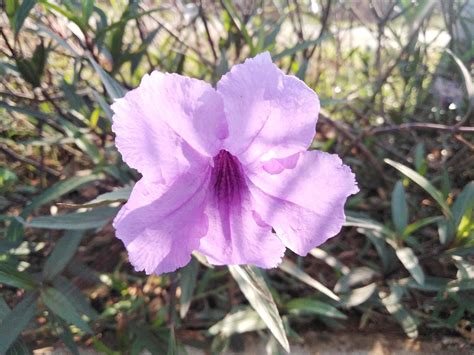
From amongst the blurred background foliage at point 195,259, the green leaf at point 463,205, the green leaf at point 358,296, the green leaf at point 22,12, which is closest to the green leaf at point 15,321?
the blurred background foliage at point 195,259

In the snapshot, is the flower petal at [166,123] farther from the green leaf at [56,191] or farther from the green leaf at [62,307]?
the green leaf at [56,191]

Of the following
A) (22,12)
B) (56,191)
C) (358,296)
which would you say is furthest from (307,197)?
(22,12)

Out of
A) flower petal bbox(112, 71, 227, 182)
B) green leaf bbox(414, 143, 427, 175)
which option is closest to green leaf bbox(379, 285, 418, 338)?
green leaf bbox(414, 143, 427, 175)

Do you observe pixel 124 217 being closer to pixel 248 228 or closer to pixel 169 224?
pixel 169 224

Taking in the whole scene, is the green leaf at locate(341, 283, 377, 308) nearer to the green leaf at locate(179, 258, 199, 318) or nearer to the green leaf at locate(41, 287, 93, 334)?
the green leaf at locate(179, 258, 199, 318)

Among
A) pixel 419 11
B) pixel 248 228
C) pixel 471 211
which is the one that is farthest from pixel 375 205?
pixel 248 228

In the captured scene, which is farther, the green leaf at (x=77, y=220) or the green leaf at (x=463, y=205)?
the green leaf at (x=463, y=205)

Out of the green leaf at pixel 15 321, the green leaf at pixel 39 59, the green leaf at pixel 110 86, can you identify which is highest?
the green leaf at pixel 110 86
